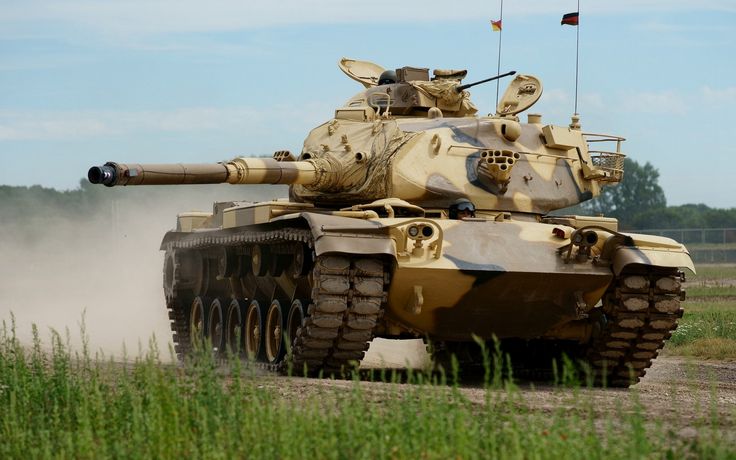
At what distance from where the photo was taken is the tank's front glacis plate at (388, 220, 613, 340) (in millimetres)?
13289

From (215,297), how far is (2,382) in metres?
8.36

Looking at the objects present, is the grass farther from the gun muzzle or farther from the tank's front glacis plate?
the gun muzzle

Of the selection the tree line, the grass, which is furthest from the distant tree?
the grass

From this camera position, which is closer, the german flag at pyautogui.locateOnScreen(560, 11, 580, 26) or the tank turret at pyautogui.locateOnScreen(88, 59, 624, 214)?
the tank turret at pyautogui.locateOnScreen(88, 59, 624, 214)

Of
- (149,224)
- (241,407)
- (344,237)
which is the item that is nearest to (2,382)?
(241,407)

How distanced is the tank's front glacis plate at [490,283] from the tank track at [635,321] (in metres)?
0.26

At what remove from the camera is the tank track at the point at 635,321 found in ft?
46.4

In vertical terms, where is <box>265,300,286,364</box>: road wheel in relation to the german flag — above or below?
below

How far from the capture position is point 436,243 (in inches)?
522

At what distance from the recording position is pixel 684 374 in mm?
17203

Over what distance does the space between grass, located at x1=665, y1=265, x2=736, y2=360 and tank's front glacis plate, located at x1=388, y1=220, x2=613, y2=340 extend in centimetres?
558

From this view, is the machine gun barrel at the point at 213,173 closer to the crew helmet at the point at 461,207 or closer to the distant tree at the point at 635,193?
the crew helmet at the point at 461,207

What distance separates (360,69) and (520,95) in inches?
100

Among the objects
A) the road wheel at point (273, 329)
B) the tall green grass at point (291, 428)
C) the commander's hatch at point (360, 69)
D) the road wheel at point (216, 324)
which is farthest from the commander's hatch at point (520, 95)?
the tall green grass at point (291, 428)
